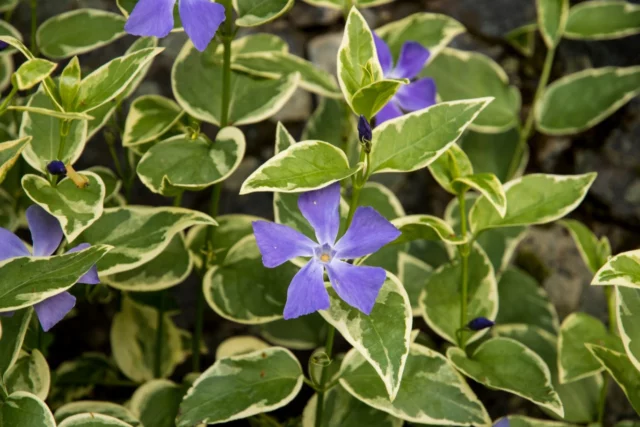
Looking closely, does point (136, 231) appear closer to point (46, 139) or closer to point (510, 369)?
point (46, 139)

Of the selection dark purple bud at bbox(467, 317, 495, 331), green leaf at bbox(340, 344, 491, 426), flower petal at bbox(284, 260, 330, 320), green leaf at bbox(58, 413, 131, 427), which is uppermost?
flower petal at bbox(284, 260, 330, 320)

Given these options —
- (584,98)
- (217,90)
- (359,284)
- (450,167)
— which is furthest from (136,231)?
(584,98)

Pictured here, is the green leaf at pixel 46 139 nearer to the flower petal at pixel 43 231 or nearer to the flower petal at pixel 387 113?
the flower petal at pixel 43 231

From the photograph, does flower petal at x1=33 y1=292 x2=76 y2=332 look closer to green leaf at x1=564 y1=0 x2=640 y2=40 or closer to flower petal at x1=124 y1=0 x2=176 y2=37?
flower petal at x1=124 y1=0 x2=176 y2=37

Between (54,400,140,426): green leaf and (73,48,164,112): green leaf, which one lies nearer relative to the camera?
(73,48,164,112): green leaf

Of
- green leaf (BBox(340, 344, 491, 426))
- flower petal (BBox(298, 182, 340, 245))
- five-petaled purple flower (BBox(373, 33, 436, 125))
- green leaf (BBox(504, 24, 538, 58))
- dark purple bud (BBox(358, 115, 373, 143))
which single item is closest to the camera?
dark purple bud (BBox(358, 115, 373, 143))

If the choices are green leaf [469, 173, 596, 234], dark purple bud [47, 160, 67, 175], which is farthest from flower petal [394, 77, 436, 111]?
dark purple bud [47, 160, 67, 175]

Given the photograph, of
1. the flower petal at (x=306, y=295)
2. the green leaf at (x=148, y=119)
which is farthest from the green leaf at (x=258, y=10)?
the flower petal at (x=306, y=295)
